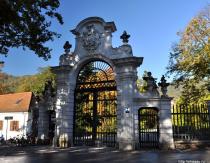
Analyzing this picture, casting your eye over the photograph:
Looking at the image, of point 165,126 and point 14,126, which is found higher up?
point 165,126

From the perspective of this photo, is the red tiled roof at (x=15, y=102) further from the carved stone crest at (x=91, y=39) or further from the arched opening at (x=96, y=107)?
the carved stone crest at (x=91, y=39)

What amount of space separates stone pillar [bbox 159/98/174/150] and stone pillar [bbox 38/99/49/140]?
27.8 ft

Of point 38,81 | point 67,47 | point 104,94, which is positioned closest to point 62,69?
point 67,47

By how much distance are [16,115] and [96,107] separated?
21.5m

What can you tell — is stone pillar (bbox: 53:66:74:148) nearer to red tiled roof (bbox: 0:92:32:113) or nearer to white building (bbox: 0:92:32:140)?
white building (bbox: 0:92:32:140)

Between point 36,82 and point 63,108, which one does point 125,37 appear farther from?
point 36,82

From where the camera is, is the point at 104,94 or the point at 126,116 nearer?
the point at 126,116

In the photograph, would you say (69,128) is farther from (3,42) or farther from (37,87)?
(37,87)

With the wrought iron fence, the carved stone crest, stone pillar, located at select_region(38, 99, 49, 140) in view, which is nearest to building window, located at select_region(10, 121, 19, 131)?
stone pillar, located at select_region(38, 99, 49, 140)

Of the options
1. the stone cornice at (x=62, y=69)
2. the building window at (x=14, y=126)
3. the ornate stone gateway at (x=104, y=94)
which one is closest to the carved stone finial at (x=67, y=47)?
the ornate stone gateway at (x=104, y=94)

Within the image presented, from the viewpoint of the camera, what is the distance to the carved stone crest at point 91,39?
672 inches

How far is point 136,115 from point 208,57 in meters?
11.1

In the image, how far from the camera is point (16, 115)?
34.6m

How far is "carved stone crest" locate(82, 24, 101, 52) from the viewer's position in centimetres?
1708
